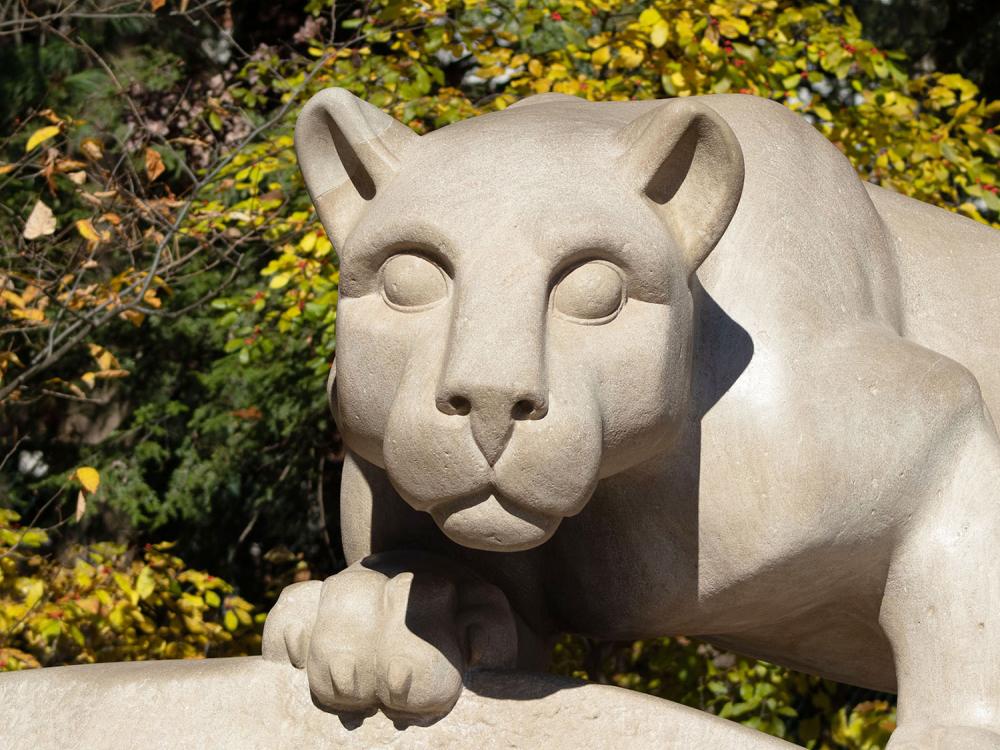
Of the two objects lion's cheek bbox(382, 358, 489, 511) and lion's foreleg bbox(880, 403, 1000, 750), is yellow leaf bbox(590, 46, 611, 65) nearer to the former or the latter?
lion's foreleg bbox(880, 403, 1000, 750)

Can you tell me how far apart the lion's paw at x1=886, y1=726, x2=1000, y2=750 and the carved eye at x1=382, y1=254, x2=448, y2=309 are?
875 mm

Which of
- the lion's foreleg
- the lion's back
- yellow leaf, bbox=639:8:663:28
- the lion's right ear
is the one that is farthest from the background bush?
the lion's foreleg

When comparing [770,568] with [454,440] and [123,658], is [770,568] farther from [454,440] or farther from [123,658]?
[123,658]

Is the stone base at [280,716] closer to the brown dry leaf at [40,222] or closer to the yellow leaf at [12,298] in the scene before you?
the brown dry leaf at [40,222]

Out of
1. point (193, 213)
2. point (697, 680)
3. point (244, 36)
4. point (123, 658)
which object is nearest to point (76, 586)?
point (123, 658)

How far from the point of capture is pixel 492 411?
192cm

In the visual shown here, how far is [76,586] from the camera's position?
4.61 metres

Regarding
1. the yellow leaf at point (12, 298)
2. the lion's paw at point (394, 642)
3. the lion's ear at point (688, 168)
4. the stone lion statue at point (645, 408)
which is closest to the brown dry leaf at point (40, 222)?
the yellow leaf at point (12, 298)

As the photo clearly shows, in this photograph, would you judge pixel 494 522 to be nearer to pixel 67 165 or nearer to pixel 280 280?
pixel 280 280

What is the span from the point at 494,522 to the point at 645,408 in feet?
0.77

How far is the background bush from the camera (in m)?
4.66

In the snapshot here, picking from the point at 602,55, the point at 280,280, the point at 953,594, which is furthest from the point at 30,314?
the point at 953,594

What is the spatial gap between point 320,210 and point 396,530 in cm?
54

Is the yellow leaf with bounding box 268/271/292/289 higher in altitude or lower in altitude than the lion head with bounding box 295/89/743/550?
lower
